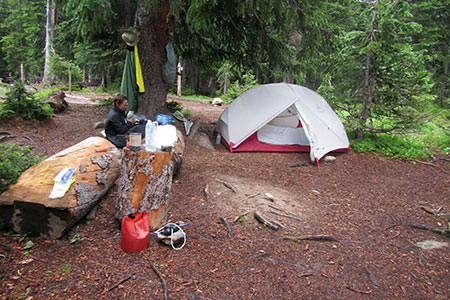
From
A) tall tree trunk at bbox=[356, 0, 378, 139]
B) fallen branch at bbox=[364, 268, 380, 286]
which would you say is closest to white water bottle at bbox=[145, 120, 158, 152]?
fallen branch at bbox=[364, 268, 380, 286]

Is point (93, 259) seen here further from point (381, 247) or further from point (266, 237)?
point (381, 247)

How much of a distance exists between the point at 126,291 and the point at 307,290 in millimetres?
1559

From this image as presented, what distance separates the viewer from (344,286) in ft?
8.01

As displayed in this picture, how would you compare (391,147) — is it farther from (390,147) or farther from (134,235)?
(134,235)

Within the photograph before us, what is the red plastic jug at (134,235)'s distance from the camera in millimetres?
2607

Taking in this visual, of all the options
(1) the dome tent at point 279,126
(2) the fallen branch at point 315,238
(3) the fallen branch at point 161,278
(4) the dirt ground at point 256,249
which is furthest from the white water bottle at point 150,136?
(1) the dome tent at point 279,126

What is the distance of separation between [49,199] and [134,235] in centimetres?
92

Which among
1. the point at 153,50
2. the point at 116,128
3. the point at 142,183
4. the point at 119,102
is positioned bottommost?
the point at 142,183

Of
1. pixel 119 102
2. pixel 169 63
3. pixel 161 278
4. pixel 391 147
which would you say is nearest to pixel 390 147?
pixel 391 147

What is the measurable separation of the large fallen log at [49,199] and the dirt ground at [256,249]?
138 mm

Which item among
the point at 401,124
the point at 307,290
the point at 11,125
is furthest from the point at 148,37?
the point at 401,124

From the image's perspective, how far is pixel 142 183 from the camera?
2.91 m

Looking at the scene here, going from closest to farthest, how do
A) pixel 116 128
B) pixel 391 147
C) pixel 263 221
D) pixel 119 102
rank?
1. pixel 263 221
2. pixel 119 102
3. pixel 116 128
4. pixel 391 147

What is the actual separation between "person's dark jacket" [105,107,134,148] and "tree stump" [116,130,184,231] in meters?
1.82
